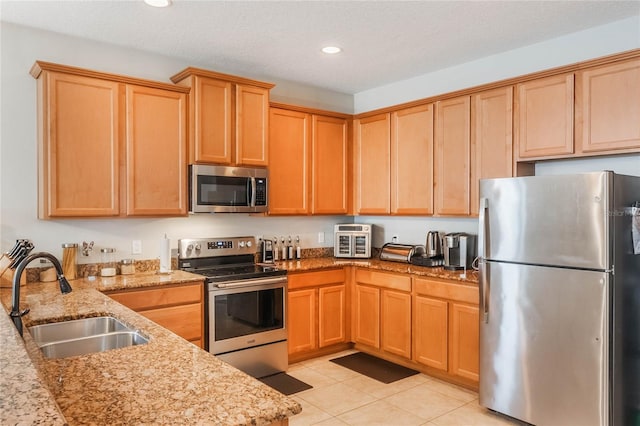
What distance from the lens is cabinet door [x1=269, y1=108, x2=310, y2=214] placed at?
425 cm

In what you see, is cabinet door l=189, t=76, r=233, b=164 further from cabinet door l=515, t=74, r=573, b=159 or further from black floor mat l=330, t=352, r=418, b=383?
cabinet door l=515, t=74, r=573, b=159

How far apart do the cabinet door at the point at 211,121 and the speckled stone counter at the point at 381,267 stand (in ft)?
3.77

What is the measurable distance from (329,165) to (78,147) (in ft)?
7.58

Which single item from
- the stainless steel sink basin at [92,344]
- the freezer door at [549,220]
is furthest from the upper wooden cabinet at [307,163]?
the stainless steel sink basin at [92,344]

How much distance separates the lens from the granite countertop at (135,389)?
3.50 ft

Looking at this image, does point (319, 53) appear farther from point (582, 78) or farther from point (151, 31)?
point (582, 78)

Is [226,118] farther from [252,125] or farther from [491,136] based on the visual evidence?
[491,136]

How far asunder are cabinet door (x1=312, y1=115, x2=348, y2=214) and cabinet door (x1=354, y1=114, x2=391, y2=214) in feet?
0.48

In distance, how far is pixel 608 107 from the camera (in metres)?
2.94

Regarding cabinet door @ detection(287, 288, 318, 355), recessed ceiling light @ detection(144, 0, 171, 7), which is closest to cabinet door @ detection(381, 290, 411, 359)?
cabinet door @ detection(287, 288, 318, 355)

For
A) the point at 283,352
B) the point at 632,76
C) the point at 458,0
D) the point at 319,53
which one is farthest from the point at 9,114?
the point at 632,76

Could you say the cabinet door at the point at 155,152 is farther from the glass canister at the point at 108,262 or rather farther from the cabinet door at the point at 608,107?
the cabinet door at the point at 608,107

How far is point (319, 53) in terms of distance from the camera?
12.3ft

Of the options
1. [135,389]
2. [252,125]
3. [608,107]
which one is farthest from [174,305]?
[608,107]
